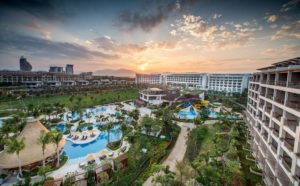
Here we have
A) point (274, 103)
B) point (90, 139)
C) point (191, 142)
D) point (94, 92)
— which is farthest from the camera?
point (94, 92)

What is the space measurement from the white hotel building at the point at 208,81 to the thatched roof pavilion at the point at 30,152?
96747 millimetres

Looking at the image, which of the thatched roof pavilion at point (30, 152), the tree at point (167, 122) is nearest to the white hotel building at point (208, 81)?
the tree at point (167, 122)

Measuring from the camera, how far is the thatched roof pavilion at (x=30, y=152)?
57.5 feet

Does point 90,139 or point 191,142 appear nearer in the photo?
point 191,142

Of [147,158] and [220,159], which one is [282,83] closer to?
[220,159]

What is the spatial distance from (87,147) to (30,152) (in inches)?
343

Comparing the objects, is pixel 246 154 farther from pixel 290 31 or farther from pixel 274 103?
pixel 290 31

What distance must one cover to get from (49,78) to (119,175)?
104458 mm

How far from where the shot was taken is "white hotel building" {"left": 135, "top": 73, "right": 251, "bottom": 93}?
88000 millimetres

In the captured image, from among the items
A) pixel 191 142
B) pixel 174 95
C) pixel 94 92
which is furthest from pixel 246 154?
pixel 94 92

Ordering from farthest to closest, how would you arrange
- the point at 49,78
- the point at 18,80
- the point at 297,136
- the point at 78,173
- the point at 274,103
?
1. the point at 49,78
2. the point at 18,80
3. the point at 78,173
4. the point at 274,103
5. the point at 297,136

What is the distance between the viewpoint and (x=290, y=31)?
57.5ft

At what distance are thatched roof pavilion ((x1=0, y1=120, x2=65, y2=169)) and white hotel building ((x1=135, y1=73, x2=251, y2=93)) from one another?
317ft

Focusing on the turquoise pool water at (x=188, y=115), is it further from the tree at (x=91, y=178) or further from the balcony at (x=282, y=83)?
the tree at (x=91, y=178)
